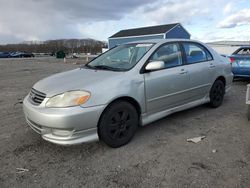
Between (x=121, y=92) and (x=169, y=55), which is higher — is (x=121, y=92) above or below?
below

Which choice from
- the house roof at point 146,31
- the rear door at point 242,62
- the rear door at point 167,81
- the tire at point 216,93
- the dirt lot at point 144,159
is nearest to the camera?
the dirt lot at point 144,159

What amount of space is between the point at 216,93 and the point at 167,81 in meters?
1.79

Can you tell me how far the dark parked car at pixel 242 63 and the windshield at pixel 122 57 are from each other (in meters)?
4.70

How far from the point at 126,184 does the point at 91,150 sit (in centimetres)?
95

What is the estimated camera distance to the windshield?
3.65 metres

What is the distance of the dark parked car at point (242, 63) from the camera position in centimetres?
713

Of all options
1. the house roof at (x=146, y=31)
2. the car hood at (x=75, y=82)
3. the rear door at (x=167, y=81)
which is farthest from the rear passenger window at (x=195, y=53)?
the house roof at (x=146, y=31)

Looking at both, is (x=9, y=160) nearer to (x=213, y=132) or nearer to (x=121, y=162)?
(x=121, y=162)

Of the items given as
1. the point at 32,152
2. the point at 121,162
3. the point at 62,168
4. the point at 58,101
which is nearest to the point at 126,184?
the point at 121,162

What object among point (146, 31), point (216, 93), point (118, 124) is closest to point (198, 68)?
point (216, 93)

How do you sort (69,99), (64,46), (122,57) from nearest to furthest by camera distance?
(69,99) < (122,57) < (64,46)

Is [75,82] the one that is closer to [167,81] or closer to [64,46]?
[167,81]

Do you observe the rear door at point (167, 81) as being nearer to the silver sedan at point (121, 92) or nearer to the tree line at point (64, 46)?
the silver sedan at point (121, 92)

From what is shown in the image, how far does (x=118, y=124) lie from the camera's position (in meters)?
3.23
